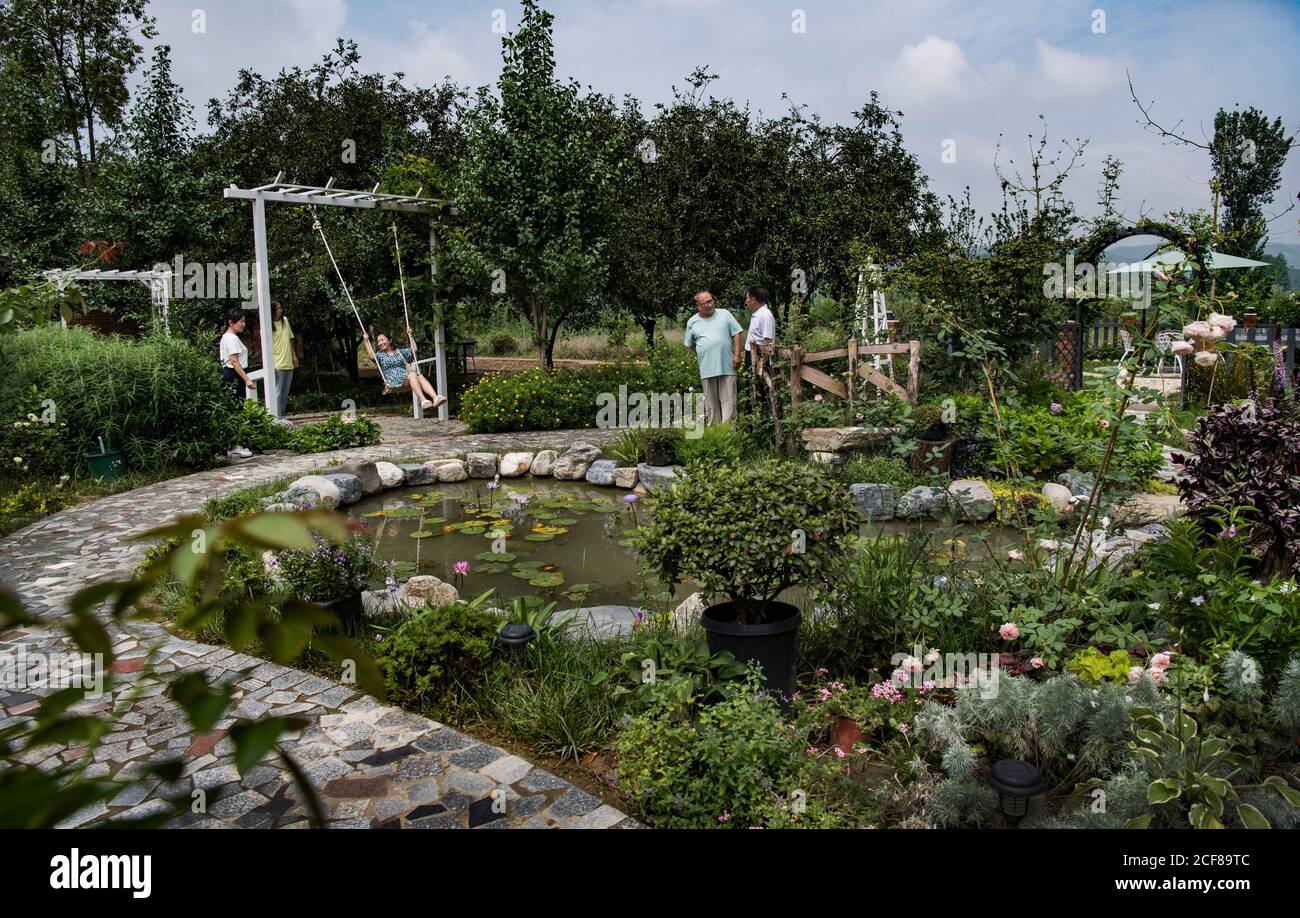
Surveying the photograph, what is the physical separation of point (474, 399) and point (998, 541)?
7888mm

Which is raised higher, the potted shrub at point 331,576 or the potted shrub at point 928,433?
the potted shrub at point 928,433

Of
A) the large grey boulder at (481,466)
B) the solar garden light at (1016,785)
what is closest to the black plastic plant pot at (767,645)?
the solar garden light at (1016,785)

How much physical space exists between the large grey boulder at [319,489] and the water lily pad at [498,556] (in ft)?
5.19

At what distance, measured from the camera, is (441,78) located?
18.0m

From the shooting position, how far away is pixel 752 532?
369cm

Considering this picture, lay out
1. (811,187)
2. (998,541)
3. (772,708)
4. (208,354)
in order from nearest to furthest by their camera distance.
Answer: (772,708) → (998,541) → (208,354) → (811,187)

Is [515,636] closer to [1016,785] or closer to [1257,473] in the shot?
[1016,785]

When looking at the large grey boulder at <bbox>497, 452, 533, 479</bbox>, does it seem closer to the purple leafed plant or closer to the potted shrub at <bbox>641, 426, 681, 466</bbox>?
the potted shrub at <bbox>641, 426, 681, 466</bbox>

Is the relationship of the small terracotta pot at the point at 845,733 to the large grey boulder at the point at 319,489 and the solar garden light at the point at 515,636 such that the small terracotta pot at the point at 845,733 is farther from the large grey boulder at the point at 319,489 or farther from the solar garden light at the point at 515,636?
the large grey boulder at the point at 319,489

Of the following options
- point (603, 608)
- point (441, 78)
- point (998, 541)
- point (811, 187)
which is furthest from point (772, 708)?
point (441, 78)

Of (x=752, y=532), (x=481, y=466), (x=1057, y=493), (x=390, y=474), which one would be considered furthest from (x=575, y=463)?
(x=752, y=532)

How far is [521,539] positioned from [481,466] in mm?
2819

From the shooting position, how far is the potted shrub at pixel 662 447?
930cm
